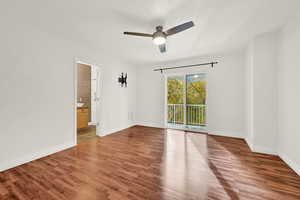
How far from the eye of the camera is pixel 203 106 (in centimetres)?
445

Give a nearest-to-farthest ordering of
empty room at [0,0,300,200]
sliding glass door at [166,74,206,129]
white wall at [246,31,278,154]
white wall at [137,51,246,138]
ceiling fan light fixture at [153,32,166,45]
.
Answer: empty room at [0,0,300,200]
ceiling fan light fixture at [153,32,166,45]
white wall at [246,31,278,154]
white wall at [137,51,246,138]
sliding glass door at [166,74,206,129]

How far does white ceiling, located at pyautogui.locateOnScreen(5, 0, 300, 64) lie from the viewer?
1813mm

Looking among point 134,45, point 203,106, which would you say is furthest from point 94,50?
point 203,106

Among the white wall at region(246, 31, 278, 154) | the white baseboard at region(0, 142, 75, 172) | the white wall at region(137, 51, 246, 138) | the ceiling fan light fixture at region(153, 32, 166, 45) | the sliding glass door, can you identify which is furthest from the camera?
the sliding glass door

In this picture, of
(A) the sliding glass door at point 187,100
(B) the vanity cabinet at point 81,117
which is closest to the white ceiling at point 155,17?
(A) the sliding glass door at point 187,100

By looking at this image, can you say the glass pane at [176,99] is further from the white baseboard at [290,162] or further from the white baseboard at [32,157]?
the white baseboard at [32,157]

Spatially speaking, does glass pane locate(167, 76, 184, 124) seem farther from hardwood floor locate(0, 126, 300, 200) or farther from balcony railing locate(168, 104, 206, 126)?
hardwood floor locate(0, 126, 300, 200)

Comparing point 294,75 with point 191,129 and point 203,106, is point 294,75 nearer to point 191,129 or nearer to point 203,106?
point 203,106

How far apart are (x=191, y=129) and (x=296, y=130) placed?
8.85 feet

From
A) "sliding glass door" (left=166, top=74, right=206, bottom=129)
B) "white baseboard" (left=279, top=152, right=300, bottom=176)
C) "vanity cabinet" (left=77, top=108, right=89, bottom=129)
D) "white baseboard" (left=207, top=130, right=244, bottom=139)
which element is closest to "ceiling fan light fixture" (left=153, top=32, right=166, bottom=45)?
"sliding glass door" (left=166, top=74, right=206, bottom=129)

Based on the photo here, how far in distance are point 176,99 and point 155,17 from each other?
3.18 m

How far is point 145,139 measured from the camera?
143 inches

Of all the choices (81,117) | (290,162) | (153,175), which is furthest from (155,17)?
(81,117)

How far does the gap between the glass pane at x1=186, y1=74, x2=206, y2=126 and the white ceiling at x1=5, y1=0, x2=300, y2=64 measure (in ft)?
5.03
